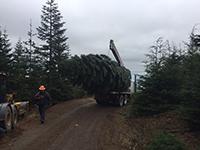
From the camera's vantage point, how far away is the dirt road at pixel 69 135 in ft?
46.0

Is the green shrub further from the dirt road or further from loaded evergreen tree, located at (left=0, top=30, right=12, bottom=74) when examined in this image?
loaded evergreen tree, located at (left=0, top=30, right=12, bottom=74)

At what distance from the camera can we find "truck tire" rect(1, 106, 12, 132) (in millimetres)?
16484

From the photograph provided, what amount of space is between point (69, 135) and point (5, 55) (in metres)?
16.0

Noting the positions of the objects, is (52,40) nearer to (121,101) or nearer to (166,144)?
(121,101)

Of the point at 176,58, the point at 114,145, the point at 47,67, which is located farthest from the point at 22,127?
the point at 47,67

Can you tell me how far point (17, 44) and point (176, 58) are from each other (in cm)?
2155

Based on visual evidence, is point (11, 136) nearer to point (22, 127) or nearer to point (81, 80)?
point (22, 127)

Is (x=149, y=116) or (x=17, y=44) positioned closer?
(x=149, y=116)

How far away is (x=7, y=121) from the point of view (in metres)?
17.2

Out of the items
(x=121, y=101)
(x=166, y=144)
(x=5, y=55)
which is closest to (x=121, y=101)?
(x=121, y=101)

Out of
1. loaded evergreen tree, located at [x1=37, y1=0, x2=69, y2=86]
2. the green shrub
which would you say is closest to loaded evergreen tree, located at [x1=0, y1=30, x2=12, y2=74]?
loaded evergreen tree, located at [x1=37, y1=0, x2=69, y2=86]

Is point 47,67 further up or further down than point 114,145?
further up

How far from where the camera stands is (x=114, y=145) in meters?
14.2

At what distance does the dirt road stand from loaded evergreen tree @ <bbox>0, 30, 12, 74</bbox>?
25.2 feet
